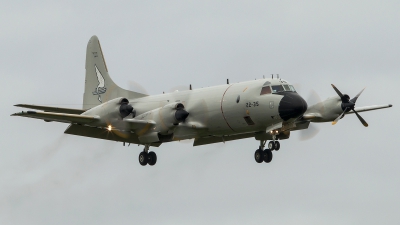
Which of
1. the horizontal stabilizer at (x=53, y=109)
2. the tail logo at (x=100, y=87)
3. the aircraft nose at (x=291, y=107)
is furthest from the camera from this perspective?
the tail logo at (x=100, y=87)

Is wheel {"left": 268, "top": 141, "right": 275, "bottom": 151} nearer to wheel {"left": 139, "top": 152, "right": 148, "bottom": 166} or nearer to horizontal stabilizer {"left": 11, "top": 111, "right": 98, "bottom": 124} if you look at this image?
wheel {"left": 139, "top": 152, "right": 148, "bottom": 166}

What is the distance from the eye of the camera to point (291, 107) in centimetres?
3966

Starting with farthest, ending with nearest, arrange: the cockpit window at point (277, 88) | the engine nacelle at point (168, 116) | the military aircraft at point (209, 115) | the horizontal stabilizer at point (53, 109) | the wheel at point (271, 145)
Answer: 1. the wheel at point (271, 145)
2. the engine nacelle at point (168, 116)
3. the horizontal stabilizer at point (53, 109)
4. the cockpit window at point (277, 88)
5. the military aircraft at point (209, 115)

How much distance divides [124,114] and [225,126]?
541 cm

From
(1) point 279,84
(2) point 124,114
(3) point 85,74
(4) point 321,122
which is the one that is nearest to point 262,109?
(1) point 279,84

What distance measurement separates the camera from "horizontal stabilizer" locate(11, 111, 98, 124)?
3931 centimetres

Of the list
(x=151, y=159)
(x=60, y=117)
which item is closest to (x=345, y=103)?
(x=151, y=159)

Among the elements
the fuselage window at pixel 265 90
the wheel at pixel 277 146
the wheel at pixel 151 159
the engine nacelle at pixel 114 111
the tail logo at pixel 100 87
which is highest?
the tail logo at pixel 100 87

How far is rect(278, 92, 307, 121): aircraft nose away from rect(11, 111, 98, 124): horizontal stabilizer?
991cm

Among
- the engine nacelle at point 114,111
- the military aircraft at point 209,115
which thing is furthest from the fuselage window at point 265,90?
the engine nacelle at point 114,111

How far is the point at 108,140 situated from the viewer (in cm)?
4562

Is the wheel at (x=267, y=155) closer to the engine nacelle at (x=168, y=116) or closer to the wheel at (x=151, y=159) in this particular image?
the engine nacelle at (x=168, y=116)

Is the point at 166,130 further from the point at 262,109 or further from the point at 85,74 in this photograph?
the point at 85,74

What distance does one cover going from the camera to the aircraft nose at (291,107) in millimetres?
39625
